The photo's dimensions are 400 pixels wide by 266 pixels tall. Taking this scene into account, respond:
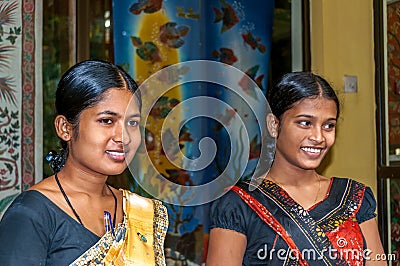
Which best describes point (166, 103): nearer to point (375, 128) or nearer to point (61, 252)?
point (375, 128)

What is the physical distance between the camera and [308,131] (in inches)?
78.1

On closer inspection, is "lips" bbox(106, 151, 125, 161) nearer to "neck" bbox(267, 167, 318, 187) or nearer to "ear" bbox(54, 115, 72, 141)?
"ear" bbox(54, 115, 72, 141)

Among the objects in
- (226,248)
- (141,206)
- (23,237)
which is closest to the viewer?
(23,237)

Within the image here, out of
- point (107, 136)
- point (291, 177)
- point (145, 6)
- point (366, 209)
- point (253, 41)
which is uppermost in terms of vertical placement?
point (145, 6)

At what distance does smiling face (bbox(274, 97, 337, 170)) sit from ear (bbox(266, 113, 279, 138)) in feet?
0.08

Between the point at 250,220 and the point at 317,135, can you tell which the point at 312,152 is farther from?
the point at 250,220

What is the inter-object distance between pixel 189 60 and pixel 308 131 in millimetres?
2441

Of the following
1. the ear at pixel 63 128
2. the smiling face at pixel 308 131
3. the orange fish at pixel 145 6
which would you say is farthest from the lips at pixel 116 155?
the orange fish at pixel 145 6

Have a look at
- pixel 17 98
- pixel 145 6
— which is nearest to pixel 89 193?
pixel 17 98

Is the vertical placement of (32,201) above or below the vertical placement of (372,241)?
above

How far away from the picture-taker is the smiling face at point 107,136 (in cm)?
164

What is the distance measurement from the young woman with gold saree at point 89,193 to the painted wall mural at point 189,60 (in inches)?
79.4

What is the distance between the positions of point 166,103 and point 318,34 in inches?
41.2

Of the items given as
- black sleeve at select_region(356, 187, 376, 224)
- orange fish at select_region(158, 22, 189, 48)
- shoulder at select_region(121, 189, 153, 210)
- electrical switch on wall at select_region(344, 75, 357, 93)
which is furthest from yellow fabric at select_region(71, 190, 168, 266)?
orange fish at select_region(158, 22, 189, 48)
